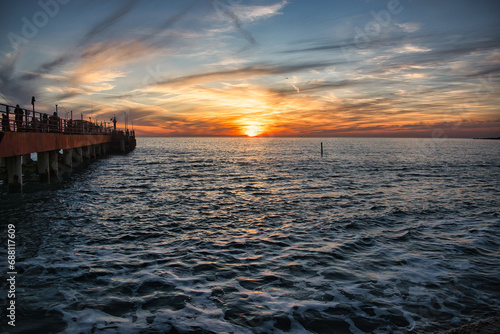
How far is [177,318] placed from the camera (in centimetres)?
594

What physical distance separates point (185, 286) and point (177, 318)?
1.34 m

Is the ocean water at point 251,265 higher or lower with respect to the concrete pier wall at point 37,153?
lower

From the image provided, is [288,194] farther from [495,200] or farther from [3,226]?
[3,226]

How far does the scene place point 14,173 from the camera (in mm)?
17469

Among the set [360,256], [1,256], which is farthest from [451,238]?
[1,256]

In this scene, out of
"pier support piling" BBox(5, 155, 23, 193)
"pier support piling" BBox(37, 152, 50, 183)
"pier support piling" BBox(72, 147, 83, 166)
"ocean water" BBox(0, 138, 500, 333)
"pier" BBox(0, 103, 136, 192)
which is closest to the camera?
"ocean water" BBox(0, 138, 500, 333)

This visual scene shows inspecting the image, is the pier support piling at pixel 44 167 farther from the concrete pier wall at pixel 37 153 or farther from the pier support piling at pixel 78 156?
the pier support piling at pixel 78 156

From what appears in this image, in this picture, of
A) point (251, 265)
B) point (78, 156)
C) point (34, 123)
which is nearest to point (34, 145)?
point (34, 123)

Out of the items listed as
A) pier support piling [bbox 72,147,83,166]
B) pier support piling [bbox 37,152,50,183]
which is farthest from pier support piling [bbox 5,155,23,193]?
pier support piling [bbox 72,147,83,166]

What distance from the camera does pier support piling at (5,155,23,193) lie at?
17.3 meters

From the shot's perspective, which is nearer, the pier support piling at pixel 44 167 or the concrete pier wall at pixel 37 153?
the concrete pier wall at pixel 37 153

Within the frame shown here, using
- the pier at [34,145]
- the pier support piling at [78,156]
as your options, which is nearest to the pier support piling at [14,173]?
the pier at [34,145]

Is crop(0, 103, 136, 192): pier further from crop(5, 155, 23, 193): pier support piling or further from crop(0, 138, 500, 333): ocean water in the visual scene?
crop(0, 138, 500, 333): ocean water

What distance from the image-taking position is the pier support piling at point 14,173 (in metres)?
17.3
